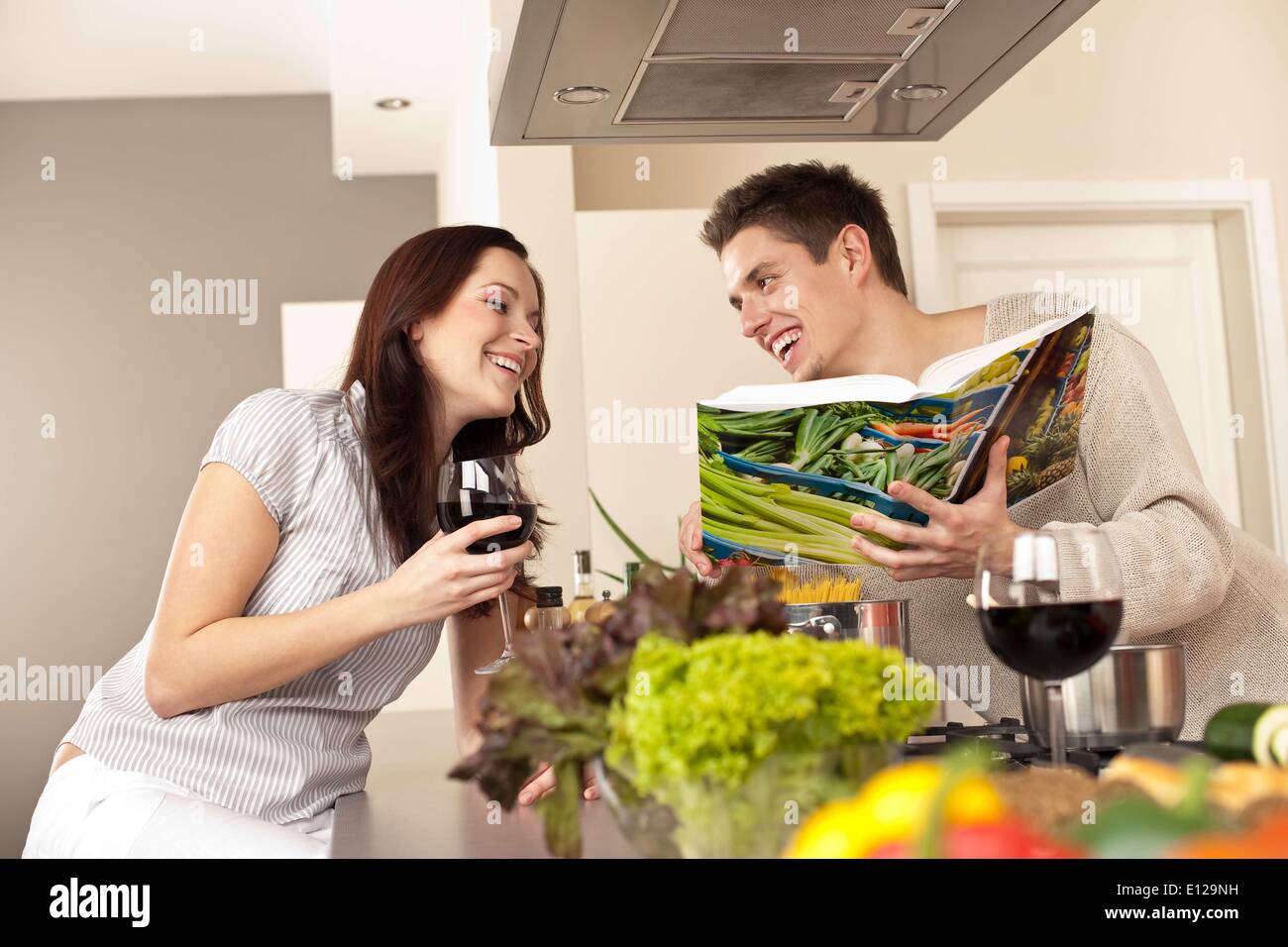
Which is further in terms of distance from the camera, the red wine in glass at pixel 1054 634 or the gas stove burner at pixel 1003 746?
the gas stove burner at pixel 1003 746

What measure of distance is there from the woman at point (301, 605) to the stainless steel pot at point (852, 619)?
0.28 meters

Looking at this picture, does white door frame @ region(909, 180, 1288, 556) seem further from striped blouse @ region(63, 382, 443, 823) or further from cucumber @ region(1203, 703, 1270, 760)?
cucumber @ region(1203, 703, 1270, 760)

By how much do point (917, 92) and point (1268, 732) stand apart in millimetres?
940

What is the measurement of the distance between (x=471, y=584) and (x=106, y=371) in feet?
13.1

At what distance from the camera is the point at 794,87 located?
1.37 m

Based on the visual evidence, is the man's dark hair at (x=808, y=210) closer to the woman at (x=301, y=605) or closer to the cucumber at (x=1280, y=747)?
the woman at (x=301, y=605)

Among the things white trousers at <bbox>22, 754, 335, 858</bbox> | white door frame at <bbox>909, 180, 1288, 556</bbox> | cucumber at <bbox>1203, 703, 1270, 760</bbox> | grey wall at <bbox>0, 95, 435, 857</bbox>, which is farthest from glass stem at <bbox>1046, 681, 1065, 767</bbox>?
grey wall at <bbox>0, 95, 435, 857</bbox>

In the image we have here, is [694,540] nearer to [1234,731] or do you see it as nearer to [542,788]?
[542,788]

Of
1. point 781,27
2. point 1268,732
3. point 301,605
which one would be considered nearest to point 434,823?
point 301,605

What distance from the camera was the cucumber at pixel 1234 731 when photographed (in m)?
0.71

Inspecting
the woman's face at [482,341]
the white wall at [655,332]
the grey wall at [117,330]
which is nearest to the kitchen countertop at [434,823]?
the woman's face at [482,341]

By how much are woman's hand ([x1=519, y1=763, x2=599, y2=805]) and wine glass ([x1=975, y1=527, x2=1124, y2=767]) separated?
1.58 feet

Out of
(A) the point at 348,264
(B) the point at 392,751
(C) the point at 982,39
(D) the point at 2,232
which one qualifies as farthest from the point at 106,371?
(C) the point at 982,39

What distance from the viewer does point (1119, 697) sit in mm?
901
